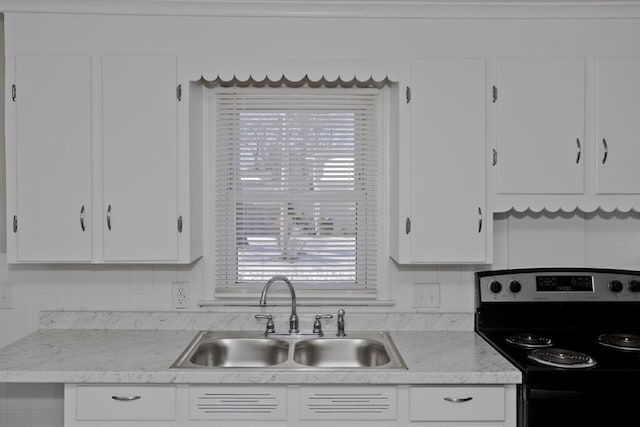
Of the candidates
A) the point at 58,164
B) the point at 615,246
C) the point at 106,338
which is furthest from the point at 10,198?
the point at 615,246

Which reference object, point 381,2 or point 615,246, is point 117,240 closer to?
point 381,2

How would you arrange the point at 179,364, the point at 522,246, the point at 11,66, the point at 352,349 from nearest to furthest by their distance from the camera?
the point at 179,364
the point at 11,66
the point at 352,349
the point at 522,246

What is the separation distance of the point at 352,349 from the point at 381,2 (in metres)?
1.49

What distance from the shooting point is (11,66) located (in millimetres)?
2258

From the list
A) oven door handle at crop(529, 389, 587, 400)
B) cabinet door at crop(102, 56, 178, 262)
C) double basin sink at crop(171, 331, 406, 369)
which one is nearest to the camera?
oven door handle at crop(529, 389, 587, 400)

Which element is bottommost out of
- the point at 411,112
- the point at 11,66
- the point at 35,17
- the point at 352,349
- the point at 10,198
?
the point at 352,349

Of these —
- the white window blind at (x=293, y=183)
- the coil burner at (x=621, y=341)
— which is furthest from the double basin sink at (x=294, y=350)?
the coil burner at (x=621, y=341)

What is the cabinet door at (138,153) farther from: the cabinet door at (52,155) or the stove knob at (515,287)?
the stove knob at (515,287)

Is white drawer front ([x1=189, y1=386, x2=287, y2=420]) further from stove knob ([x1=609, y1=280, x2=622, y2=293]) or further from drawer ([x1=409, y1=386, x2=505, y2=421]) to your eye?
stove knob ([x1=609, y1=280, x2=622, y2=293])

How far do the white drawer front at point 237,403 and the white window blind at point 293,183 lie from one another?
73 cm

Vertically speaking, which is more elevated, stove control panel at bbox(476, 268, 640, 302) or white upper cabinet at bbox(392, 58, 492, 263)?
white upper cabinet at bbox(392, 58, 492, 263)

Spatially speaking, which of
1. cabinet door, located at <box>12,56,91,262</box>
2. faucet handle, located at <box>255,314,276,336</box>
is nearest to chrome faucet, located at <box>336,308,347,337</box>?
faucet handle, located at <box>255,314,276,336</box>

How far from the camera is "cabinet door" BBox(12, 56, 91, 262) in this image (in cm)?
226

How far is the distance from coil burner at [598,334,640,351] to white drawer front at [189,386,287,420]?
1.33 m
